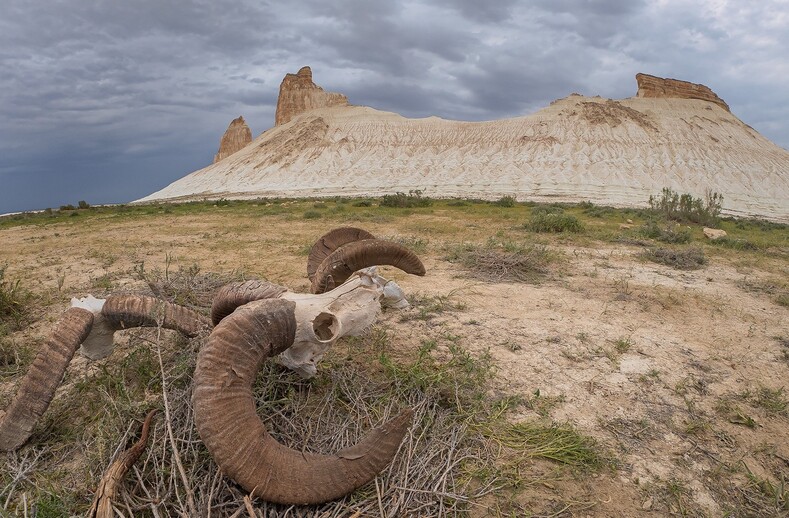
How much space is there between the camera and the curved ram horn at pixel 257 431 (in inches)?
87.1

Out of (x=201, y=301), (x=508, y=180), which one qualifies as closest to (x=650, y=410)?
(x=201, y=301)

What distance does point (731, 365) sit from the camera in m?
5.05

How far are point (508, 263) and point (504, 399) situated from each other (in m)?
5.06

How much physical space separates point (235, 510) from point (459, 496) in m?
1.38

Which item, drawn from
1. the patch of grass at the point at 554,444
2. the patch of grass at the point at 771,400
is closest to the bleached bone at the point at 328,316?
Result: the patch of grass at the point at 554,444

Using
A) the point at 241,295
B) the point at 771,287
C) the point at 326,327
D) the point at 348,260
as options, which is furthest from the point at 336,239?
the point at 771,287

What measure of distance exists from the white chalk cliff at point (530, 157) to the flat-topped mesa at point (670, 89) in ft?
10.9

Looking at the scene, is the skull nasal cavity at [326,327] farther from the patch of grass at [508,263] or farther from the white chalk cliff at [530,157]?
the white chalk cliff at [530,157]

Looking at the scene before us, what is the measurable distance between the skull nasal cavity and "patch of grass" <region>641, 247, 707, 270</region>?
31.5 ft

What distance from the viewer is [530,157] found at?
221 feet

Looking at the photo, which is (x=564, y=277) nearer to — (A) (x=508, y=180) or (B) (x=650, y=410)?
(B) (x=650, y=410)

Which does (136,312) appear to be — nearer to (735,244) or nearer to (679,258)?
(679,258)

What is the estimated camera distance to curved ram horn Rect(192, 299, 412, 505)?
7.26 ft

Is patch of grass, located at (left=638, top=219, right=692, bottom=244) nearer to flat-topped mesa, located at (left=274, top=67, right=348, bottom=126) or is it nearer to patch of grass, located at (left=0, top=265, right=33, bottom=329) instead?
patch of grass, located at (left=0, top=265, right=33, bottom=329)
